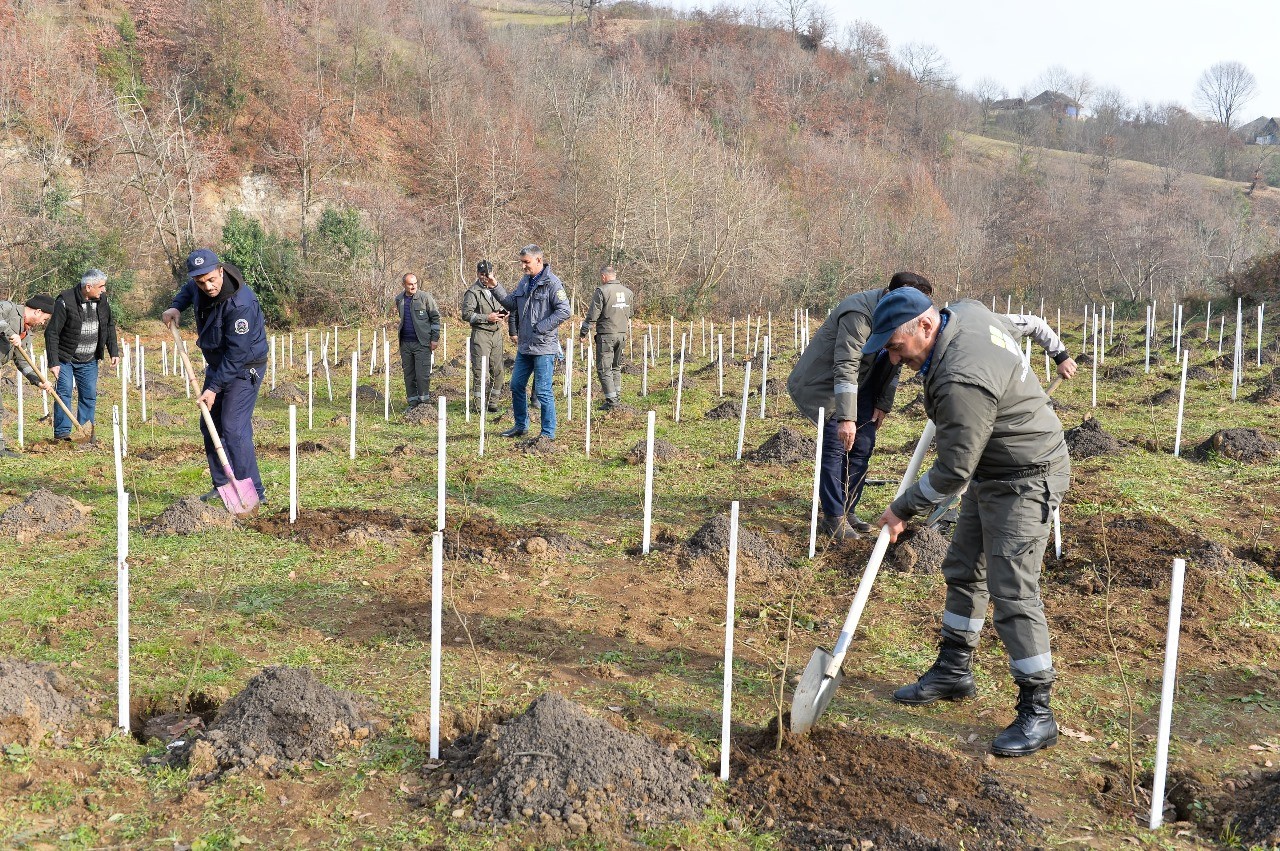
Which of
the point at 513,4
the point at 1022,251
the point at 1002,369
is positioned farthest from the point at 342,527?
the point at 513,4

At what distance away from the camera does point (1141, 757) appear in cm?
362

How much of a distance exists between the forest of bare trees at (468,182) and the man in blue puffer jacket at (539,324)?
58.5 feet

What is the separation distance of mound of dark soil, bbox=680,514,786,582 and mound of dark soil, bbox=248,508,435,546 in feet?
6.20

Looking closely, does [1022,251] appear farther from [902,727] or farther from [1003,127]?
[902,727]

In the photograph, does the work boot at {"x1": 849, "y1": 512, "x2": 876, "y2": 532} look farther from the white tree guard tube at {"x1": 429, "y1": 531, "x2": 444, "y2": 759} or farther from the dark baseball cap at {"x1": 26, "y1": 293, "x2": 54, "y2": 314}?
the dark baseball cap at {"x1": 26, "y1": 293, "x2": 54, "y2": 314}

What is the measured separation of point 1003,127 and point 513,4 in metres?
37.8

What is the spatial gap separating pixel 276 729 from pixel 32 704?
3.09ft

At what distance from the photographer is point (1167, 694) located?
300 centimetres

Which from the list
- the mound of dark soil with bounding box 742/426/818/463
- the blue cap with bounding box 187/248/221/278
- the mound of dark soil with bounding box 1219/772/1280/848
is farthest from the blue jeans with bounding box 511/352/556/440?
the mound of dark soil with bounding box 1219/772/1280/848

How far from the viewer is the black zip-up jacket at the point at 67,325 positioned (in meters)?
8.79

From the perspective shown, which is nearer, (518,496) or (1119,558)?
(1119,558)

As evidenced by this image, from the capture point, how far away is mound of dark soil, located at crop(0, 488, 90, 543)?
608 cm

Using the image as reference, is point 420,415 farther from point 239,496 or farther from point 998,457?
point 998,457

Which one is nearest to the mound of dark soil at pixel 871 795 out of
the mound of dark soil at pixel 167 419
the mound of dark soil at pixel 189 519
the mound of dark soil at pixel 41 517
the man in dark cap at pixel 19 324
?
the mound of dark soil at pixel 189 519
